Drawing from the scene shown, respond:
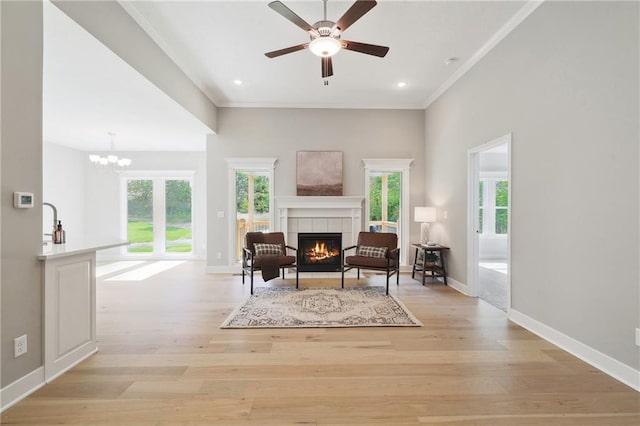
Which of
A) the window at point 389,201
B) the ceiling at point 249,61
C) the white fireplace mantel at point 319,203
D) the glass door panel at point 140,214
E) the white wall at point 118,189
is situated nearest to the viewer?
the ceiling at point 249,61

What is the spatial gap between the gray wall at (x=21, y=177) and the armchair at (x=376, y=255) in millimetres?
3366

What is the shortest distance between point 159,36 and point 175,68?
595 millimetres

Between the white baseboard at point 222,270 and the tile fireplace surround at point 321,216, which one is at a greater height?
the tile fireplace surround at point 321,216

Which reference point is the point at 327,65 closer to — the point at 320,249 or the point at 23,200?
the point at 23,200

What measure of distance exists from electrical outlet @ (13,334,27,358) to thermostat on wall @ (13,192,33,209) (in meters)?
0.82

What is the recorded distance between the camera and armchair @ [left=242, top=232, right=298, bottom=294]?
4.27 meters

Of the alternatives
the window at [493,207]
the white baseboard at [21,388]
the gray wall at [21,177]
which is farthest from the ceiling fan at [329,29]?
the window at [493,207]

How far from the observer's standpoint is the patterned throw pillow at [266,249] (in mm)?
4617

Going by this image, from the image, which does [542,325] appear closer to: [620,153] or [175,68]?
[620,153]

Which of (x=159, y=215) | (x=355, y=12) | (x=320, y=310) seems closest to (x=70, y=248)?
(x=320, y=310)

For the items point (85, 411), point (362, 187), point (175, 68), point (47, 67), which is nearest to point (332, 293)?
point (362, 187)

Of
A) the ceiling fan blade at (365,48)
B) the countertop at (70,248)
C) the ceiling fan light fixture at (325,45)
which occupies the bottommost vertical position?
the countertop at (70,248)

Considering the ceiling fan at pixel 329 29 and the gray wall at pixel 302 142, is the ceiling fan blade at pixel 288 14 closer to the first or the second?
the ceiling fan at pixel 329 29

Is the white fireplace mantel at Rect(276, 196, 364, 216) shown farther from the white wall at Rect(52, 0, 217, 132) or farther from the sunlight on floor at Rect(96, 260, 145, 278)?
the sunlight on floor at Rect(96, 260, 145, 278)
